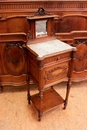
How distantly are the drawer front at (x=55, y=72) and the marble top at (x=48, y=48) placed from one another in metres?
0.13

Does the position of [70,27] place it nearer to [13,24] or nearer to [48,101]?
[13,24]

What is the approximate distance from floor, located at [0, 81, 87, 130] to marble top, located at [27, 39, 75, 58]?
2.41ft

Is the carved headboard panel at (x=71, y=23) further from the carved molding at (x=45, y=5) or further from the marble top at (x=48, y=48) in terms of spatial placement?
the marble top at (x=48, y=48)

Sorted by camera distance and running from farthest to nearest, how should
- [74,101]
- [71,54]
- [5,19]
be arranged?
1. [74,101]
2. [5,19]
3. [71,54]

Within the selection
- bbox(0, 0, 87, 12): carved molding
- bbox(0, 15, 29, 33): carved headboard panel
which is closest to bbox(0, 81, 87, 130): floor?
bbox(0, 15, 29, 33): carved headboard panel

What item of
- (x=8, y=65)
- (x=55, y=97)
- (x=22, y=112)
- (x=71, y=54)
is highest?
(x=71, y=54)

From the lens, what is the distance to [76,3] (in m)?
1.45

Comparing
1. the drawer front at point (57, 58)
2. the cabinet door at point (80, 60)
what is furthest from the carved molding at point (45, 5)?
the drawer front at point (57, 58)

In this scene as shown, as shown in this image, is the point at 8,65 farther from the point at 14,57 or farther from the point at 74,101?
the point at 74,101

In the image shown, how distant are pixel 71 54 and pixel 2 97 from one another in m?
1.02

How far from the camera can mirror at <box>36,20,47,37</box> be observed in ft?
4.08

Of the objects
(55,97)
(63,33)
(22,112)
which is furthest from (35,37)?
(22,112)

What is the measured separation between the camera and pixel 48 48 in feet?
3.79

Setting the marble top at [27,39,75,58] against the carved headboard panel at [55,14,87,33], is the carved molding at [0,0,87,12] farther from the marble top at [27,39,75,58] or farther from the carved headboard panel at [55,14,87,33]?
the marble top at [27,39,75,58]
